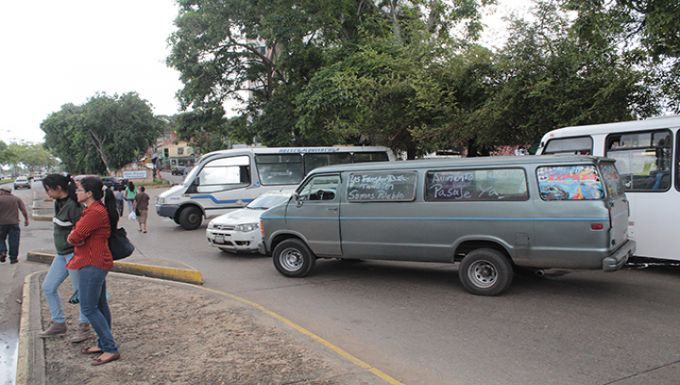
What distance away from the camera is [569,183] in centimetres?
621

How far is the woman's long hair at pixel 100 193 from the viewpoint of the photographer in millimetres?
4391

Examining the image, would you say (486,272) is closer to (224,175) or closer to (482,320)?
(482,320)

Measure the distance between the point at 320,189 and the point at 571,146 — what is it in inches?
190

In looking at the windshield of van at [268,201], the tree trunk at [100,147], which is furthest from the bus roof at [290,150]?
the tree trunk at [100,147]

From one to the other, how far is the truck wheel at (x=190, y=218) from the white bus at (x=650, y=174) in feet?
39.0

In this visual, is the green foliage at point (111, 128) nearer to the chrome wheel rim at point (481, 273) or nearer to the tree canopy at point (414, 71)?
the tree canopy at point (414, 71)

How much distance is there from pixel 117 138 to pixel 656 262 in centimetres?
5653

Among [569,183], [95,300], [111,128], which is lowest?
[95,300]

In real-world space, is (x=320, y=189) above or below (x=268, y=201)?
above

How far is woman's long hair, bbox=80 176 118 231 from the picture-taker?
4391mm

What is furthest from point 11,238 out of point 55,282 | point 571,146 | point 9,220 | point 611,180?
point 571,146

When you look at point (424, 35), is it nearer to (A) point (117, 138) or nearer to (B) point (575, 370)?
(B) point (575, 370)

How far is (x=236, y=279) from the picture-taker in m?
8.25

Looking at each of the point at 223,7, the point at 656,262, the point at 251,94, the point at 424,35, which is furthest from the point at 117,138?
the point at 656,262
